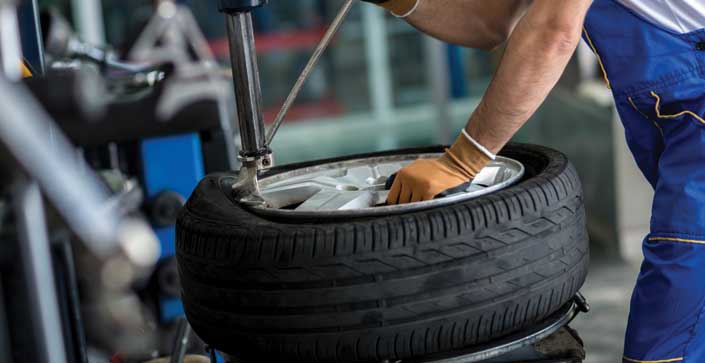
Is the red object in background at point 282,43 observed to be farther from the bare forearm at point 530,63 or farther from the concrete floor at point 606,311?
the bare forearm at point 530,63

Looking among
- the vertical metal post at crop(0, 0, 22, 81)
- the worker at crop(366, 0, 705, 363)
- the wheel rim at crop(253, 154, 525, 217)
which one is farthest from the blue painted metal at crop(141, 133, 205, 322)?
the vertical metal post at crop(0, 0, 22, 81)

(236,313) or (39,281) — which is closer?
(39,281)

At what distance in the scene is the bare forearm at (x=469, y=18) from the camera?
1.57 metres

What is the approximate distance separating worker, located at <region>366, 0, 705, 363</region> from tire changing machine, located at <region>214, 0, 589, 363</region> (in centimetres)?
17

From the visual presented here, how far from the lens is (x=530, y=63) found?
3.92ft

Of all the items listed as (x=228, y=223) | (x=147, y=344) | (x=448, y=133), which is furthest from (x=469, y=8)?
(x=448, y=133)

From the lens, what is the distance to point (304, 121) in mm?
6359

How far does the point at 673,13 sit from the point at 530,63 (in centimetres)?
29

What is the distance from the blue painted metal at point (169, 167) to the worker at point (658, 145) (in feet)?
3.44

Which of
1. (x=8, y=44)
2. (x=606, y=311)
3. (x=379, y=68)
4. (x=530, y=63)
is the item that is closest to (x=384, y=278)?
(x=530, y=63)

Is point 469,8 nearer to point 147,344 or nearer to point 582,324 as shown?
point 147,344

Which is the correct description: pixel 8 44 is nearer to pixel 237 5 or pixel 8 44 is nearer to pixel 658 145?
pixel 237 5

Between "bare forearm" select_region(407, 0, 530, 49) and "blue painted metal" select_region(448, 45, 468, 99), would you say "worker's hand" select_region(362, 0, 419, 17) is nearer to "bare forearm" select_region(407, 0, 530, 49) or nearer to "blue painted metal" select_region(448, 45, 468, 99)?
"bare forearm" select_region(407, 0, 530, 49)

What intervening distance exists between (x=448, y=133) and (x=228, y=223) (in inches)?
168
